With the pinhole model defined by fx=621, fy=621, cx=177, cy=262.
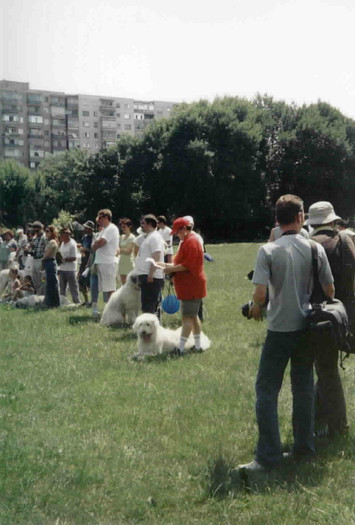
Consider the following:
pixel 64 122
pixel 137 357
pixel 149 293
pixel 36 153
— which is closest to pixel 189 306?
pixel 137 357

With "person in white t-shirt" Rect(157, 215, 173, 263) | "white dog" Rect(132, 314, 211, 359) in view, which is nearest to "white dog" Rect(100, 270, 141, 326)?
"person in white t-shirt" Rect(157, 215, 173, 263)

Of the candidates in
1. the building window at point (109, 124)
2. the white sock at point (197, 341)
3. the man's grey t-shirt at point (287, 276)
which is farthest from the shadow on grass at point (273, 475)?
the building window at point (109, 124)

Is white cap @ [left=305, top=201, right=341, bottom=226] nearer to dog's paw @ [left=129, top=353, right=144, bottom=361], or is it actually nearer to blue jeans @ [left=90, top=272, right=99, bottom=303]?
dog's paw @ [left=129, top=353, right=144, bottom=361]

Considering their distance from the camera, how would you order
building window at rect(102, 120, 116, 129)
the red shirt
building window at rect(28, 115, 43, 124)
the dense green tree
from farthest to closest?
1. building window at rect(102, 120, 116, 129)
2. building window at rect(28, 115, 43, 124)
3. the dense green tree
4. the red shirt

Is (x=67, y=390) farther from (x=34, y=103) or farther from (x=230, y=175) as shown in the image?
(x=34, y=103)

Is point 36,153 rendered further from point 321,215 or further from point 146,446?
point 146,446

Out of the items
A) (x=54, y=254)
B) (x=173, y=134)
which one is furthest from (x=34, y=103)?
(x=54, y=254)

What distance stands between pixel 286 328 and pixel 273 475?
3.64 feet

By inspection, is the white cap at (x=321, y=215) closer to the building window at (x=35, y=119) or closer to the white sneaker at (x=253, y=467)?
the white sneaker at (x=253, y=467)

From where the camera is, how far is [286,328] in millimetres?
4836

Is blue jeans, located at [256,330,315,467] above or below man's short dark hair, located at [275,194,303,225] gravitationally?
below

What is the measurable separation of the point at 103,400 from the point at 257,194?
45853 millimetres

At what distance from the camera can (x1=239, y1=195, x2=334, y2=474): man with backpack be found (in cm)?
481

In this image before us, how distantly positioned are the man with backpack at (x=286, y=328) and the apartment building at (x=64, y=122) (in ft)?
370
